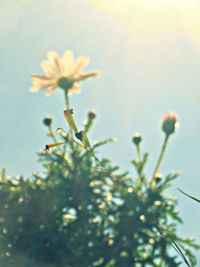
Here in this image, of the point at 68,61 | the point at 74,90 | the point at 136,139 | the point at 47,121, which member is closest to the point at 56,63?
the point at 68,61

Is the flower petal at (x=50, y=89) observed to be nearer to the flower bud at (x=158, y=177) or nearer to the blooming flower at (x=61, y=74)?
the blooming flower at (x=61, y=74)

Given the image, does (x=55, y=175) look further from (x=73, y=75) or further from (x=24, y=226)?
(x=73, y=75)

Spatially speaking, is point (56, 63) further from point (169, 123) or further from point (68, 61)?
point (169, 123)

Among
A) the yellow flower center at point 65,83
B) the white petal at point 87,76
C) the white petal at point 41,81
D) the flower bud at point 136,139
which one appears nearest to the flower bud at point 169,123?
the flower bud at point 136,139

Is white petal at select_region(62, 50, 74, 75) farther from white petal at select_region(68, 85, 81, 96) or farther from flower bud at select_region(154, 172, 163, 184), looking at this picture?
flower bud at select_region(154, 172, 163, 184)

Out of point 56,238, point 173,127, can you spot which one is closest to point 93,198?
point 56,238

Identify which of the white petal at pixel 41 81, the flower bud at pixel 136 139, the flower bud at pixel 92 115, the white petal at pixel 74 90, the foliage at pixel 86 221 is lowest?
the foliage at pixel 86 221
